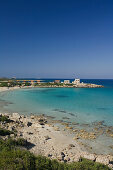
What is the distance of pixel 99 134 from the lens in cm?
1367

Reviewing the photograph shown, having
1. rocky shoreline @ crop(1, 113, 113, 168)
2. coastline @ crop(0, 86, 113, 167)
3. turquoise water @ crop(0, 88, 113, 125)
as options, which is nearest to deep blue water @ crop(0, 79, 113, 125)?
turquoise water @ crop(0, 88, 113, 125)

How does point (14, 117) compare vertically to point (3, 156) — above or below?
below

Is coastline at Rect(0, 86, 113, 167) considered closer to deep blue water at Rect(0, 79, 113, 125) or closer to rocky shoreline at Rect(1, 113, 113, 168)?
rocky shoreline at Rect(1, 113, 113, 168)

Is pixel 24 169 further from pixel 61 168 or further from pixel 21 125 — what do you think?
pixel 21 125

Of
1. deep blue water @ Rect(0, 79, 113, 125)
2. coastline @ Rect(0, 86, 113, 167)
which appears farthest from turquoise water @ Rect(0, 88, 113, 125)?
coastline @ Rect(0, 86, 113, 167)

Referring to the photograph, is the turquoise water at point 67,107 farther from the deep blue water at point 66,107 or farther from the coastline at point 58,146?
the coastline at point 58,146

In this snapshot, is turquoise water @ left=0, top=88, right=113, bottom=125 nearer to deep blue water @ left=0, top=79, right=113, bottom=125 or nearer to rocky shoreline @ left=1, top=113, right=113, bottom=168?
deep blue water @ left=0, top=79, right=113, bottom=125

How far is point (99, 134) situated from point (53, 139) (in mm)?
5052

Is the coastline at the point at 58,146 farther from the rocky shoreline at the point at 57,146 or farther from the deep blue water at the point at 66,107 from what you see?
the deep blue water at the point at 66,107

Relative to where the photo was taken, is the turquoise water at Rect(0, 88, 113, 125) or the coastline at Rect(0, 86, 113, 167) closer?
the coastline at Rect(0, 86, 113, 167)

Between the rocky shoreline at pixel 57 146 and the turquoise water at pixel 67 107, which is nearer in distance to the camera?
the rocky shoreline at pixel 57 146

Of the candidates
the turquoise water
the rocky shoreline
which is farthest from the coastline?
the turquoise water

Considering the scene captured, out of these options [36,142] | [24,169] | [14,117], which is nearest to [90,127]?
[36,142]

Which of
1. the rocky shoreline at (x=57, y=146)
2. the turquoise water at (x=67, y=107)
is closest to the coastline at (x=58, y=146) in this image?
the rocky shoreline at (x=57, y=146)
